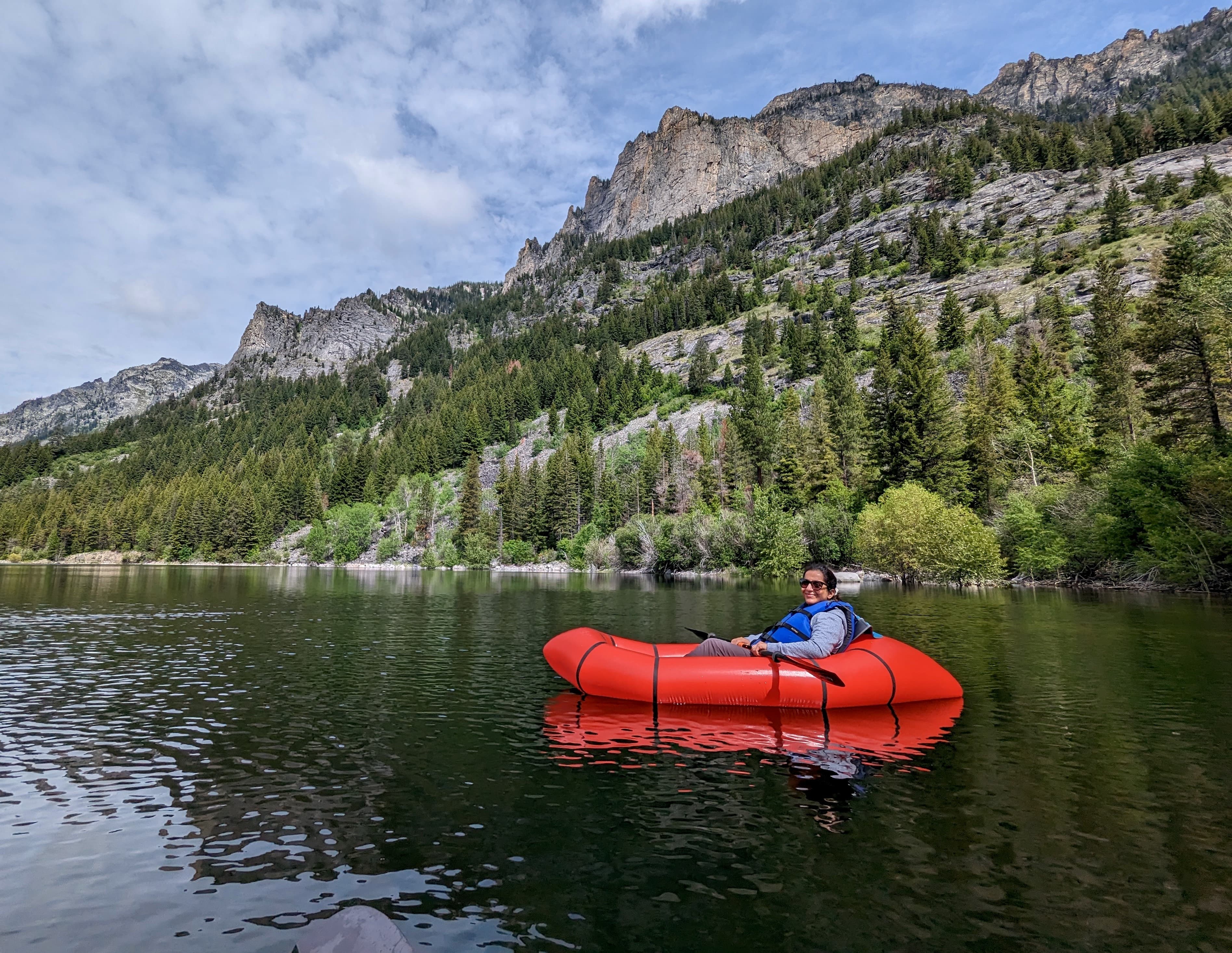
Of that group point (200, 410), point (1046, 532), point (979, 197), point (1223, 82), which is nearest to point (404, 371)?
point (200, 410)

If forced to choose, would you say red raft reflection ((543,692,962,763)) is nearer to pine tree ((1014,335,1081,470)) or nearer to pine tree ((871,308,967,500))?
pine tree ((871,308,967,500))

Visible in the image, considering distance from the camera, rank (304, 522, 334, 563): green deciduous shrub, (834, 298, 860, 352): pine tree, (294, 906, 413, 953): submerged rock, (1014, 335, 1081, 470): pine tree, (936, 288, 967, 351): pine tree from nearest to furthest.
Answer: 1. (294, 906, 413, 953): submerged rock
2. (1014, 335, 1081, 470): pine tree
3. (936, 288, 967, 351): pine tree
4. (304, 522, 334, 563): green deciduous shrub
5. (834, 298, 860, 352): pine tree

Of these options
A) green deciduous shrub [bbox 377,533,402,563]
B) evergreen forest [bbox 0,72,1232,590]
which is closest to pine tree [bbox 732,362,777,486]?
evergreen forest [bbox 0,72,1232,590]

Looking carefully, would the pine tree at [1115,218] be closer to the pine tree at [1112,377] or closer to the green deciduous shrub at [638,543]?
the pine tree at [1112,377]

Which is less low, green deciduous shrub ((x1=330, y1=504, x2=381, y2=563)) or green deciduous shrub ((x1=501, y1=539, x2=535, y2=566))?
green deciduous shrub ((x1=330, y1=504, x2=381, y2=563))

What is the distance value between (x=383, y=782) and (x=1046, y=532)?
4248cm

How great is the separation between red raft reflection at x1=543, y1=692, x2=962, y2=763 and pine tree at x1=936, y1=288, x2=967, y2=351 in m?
83.7

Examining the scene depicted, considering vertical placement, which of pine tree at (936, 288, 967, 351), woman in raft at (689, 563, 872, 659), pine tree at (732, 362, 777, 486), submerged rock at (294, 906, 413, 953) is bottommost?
submerged rock at (294, 906, 413, 953)

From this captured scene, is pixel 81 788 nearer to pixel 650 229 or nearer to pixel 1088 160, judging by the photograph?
pixel 1088 160

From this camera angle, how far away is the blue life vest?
37.1 feet

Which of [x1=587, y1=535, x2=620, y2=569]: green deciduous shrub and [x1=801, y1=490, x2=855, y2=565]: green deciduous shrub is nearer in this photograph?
[x1=801, y1=490, x2=855, y2=565]: green deciduous shrub

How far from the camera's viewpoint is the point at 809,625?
11438mm

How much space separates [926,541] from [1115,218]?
81.5m

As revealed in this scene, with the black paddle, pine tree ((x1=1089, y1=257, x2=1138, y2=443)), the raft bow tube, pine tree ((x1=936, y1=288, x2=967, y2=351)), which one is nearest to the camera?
the black paddle
